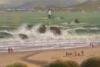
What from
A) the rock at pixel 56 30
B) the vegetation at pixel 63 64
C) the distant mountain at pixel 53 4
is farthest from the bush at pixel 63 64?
the distant mountain at pixel 53 4

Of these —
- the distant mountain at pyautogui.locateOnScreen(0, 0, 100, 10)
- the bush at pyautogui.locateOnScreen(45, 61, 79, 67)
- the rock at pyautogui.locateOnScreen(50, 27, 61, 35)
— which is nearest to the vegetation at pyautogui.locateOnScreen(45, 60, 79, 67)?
the bush at pyautogui.locateOnScreen(45, 61, 79, 67)

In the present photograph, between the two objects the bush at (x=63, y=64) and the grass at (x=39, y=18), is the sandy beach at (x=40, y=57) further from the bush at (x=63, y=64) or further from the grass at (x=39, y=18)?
the grass at (x=39, y=18)

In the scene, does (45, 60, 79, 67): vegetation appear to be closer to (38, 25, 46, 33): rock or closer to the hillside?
(38, 25, 46, 33): rock

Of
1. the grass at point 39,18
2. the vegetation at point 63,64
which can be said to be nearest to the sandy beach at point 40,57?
the vegetation at point 63,64

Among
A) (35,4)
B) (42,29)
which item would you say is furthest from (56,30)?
(35,4)

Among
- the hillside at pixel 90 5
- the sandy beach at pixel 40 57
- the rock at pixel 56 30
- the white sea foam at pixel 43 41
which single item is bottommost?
the sandy beach at pixel 40 57

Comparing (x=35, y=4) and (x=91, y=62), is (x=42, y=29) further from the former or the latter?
(x=91, y=62)

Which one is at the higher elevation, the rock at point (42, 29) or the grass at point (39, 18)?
the grass at point (39, 18)

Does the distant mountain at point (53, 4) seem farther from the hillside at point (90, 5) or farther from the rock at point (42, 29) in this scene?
the rock at point (42, 29)

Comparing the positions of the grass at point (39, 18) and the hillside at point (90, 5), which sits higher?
the hillside at point (90, 5)
